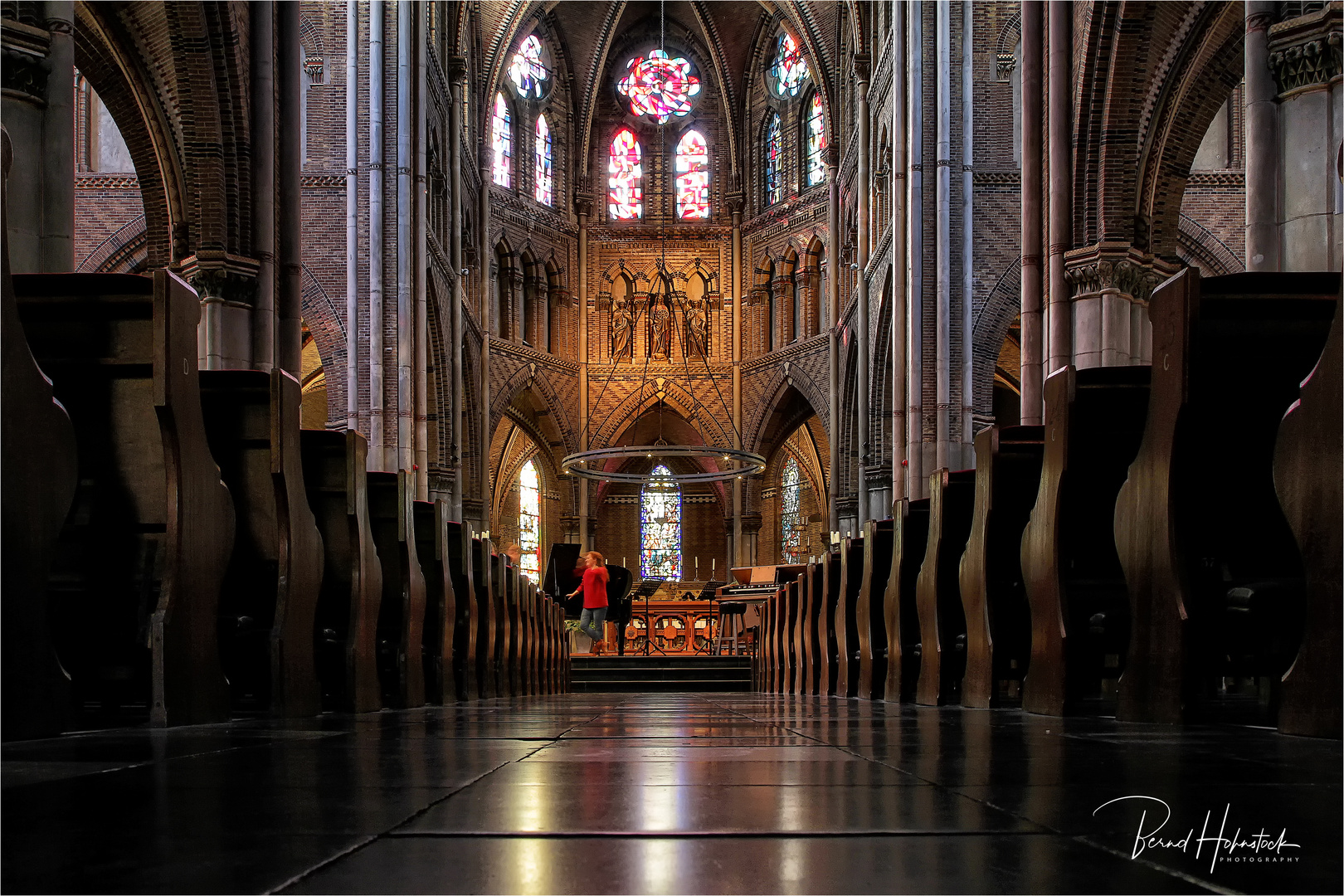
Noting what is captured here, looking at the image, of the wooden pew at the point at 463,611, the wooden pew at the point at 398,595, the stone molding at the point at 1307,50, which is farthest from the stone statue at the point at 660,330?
the wooden pew at the point at 398,595

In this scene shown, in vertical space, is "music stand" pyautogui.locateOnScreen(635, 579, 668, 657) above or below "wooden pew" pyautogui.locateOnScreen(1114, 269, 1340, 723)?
below

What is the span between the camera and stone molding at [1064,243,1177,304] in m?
12.7

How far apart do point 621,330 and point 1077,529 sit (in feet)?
89.4

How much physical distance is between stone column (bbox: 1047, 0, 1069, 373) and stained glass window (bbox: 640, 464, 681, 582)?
20945mm

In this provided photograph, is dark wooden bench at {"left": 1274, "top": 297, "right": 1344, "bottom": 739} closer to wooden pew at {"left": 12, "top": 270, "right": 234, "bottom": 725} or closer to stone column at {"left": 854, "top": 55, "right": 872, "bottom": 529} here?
wooden pew at {"left": 12, "top": 270, "right": 234, "bottom": 725}

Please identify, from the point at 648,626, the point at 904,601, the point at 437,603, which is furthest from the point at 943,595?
the point at 648,626

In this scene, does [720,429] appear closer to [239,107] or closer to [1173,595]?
[239,107]

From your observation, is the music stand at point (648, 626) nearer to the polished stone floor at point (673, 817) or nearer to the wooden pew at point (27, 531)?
the wooden pew at point (27, 531)

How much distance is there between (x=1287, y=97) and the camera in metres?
8.48

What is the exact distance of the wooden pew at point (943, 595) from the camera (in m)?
6.50

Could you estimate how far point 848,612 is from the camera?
9.55 meters

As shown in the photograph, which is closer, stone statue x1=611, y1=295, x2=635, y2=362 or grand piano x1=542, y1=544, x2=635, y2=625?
→ grand piano x1=542, y1=544, x2=635, y2=625

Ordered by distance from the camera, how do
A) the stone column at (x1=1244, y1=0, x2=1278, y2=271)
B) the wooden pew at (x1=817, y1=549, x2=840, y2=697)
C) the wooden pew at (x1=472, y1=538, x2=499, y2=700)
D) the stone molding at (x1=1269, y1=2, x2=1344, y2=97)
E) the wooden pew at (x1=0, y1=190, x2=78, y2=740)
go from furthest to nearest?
the wooden pew at (x1=817, y1=549, x2=840, y2=697)
the wooden pew at (x1=472, y1=538, x2=499, y2=700)
the stone column at (x1=1244, y1=0, x2=1278, y2=271)
the stone molding at (x1=1269, y1=2, x2=1344, y2=97)
the wooden pew at (x1=0, y1=190, x2=78, y2=740)
